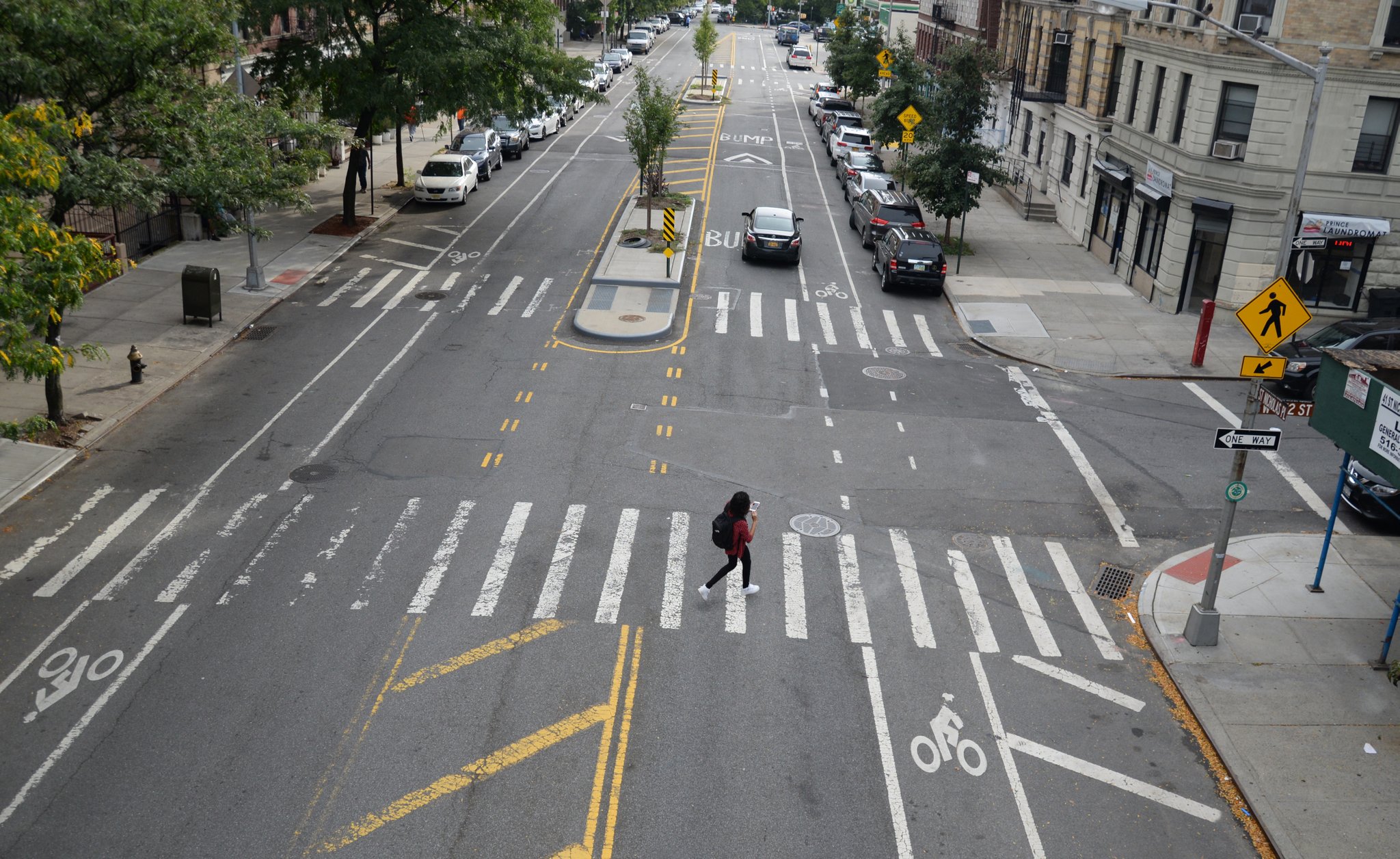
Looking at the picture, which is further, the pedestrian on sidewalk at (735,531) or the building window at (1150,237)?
the building window at (1150,237)

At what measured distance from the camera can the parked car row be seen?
40.4 m

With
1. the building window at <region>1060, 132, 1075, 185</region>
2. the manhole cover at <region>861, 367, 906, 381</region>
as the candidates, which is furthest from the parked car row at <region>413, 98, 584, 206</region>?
the building window at <region>1060, 132, 1075, 185</region>

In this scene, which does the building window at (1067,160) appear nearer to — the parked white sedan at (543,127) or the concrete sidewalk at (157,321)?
the parked white sedan at (543,127)

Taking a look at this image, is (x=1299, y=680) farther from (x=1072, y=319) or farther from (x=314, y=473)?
(x=1072, y=319)

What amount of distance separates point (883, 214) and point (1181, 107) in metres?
9.53

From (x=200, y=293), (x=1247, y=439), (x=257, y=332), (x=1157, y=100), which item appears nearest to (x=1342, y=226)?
(x=1157, y=100)

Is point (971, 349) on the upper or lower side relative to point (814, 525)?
upper

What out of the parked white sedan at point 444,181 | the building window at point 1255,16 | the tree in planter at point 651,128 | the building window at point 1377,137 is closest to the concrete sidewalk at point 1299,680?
the building window at point 1377,137

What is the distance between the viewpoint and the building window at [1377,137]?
2825 centimetres

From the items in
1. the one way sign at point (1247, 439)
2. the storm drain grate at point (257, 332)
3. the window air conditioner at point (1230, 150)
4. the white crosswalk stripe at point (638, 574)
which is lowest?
the white crosswalk stripe at point (638, 574)

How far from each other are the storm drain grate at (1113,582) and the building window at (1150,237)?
60.0 ft

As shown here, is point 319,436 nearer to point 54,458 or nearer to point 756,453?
point 54,458

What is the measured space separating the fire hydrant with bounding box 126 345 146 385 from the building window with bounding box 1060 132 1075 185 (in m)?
33.0

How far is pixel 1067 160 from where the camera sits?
42750mm
